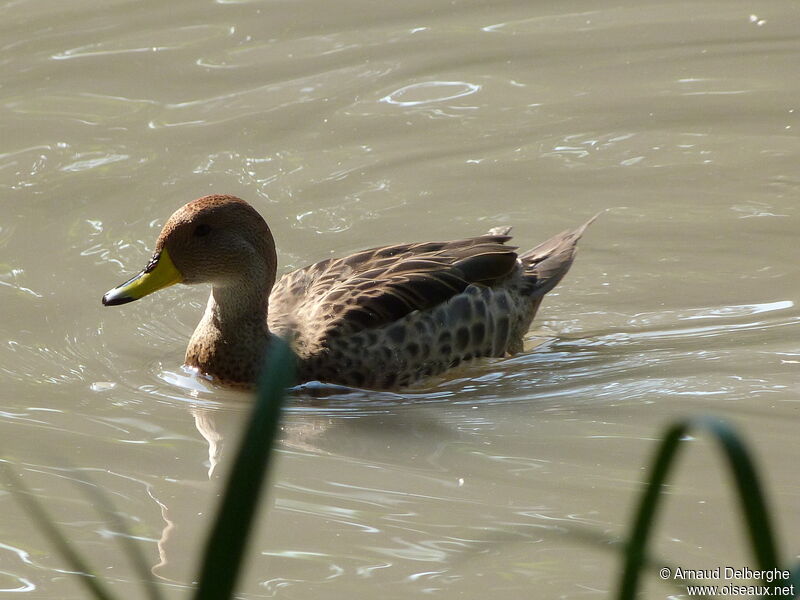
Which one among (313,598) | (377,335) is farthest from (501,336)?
(313,598)

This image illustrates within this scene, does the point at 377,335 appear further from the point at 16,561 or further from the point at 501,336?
the point at 16,561

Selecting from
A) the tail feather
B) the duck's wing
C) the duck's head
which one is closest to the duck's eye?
the duck's head

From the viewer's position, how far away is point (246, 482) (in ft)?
5.09

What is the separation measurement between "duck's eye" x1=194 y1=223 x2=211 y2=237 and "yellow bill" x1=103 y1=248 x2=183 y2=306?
0.17 meters

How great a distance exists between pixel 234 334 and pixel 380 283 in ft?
2.51

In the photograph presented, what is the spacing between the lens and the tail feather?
6668mm

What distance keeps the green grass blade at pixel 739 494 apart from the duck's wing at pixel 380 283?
4.26 metres

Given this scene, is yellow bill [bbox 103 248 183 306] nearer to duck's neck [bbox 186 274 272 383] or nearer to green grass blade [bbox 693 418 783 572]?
duck's neck [bbox 186 274 272 383]

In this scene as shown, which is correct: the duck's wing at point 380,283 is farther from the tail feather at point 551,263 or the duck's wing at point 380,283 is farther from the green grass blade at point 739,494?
the green grass blade at point 739,494

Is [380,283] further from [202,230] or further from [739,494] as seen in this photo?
[739,494]

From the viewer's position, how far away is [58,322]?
21.2 ft

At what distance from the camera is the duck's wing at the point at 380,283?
19.6ft

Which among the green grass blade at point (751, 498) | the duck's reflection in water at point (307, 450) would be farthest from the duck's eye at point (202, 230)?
the green grass blade at point (751, 498)

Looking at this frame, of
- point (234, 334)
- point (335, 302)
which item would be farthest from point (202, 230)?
point (335, 302)
